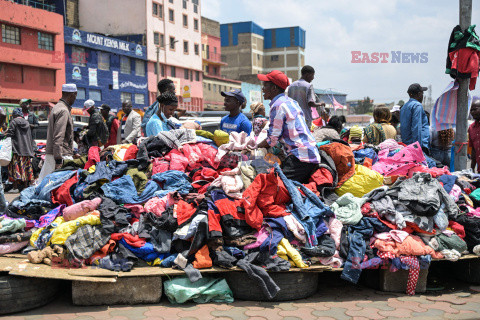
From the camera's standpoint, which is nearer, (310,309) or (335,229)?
(310,309)

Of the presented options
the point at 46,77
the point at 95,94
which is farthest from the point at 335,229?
the point at 95,94

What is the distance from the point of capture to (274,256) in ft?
14.7

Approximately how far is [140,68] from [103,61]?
5597mm

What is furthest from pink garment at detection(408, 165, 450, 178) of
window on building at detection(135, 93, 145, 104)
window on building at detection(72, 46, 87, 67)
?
window on building at detection(135, 93, 145, 104)

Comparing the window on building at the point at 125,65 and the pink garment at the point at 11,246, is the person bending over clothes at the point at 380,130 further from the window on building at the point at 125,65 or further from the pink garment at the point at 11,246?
the window on building at the point at 125,65

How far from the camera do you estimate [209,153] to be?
5.72 meters

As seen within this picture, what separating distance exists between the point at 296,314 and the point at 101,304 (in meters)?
1.77

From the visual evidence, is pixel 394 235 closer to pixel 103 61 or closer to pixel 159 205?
pixel 159 205

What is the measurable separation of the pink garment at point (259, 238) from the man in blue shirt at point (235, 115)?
2.56 metres

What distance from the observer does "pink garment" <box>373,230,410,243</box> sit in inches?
185

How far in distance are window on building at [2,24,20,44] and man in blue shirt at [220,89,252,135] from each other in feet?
101

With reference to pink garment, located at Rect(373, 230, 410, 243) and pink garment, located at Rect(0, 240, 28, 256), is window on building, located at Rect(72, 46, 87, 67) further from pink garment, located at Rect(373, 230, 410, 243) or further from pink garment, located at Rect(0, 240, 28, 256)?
pink garment, located at Rect(373, 230, 410, 243)

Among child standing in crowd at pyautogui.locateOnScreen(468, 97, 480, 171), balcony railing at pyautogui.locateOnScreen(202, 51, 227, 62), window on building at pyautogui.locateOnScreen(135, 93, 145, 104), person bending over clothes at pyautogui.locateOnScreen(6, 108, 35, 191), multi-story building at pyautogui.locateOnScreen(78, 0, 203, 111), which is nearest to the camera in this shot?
child standing in crowd at pyautogui.locateOnScreen(468, 97, 480, 171)

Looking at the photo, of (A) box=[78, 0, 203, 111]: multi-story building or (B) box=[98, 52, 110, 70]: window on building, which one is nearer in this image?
(B) box=[98, 52, 110, 70]: window on building
